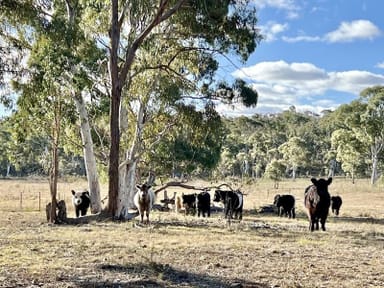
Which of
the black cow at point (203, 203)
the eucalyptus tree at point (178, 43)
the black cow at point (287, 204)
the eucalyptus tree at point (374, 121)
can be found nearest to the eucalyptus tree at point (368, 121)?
the eucalyptus tree at point (374, 121)

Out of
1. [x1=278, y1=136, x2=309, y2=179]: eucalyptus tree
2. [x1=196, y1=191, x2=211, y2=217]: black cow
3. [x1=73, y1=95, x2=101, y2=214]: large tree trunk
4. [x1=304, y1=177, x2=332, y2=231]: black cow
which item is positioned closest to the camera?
[x1=304, y1=177, x2=332, y2=231]: black cow

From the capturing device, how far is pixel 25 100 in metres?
12.8

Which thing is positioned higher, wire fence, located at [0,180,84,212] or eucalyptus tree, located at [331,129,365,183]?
eucalyptus tree, located at [331,129,365,183]

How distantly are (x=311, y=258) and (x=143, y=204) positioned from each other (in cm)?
943

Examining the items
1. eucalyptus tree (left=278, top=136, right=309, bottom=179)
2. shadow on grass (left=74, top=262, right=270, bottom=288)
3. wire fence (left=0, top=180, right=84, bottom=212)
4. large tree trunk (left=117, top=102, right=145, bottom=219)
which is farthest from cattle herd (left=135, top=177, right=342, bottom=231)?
eucalyptus tree (left=278, top=136, right=309, bottom=179)

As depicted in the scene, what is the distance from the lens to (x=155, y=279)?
773 centimetres

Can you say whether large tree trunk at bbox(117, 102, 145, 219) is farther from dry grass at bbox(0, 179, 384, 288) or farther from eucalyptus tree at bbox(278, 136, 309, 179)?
eucalyptus tree at bbox(278, 136, 309, 179)

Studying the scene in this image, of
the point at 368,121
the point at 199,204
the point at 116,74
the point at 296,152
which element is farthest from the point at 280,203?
the point at 296,152

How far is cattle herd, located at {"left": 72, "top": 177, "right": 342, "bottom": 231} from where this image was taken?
1650cm

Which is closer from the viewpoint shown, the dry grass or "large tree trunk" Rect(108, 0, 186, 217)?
the dry grass

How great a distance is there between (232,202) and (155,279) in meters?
16.0

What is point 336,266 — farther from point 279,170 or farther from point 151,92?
point 279,170

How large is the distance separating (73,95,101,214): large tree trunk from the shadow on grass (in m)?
12.0

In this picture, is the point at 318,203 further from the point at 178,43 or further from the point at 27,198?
the point at 27,198
